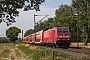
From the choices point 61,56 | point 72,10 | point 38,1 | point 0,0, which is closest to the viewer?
point 0,0

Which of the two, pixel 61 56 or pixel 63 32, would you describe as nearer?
pixel 61 56

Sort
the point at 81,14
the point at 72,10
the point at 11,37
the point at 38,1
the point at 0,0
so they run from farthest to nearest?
the point at 11,37 → the point at 72,10 → the point at 81,14 → the point at 38,1 → the point at 0,0

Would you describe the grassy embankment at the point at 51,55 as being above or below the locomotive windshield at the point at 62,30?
below

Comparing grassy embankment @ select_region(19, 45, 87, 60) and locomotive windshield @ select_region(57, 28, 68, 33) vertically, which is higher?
Result: locomotive windshield @ select_region(57, 28, 68, 33)

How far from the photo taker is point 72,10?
83500 millimetres

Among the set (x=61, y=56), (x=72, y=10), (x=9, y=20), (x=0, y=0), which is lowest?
(x=61, y=56)

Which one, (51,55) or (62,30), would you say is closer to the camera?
(51,55)

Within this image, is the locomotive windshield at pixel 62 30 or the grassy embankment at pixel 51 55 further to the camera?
the locomotive windshield at pixel 62 30

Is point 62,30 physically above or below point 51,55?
above

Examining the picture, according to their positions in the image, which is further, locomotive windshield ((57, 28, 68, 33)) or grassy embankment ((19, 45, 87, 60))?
locomotive windshield ((57, 28, 68, 33))

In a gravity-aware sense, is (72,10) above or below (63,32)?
above

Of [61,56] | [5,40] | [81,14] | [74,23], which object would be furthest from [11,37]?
[61,56]

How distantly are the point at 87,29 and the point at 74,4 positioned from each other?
27.6ft

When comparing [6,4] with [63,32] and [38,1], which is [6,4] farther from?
[63,32]
